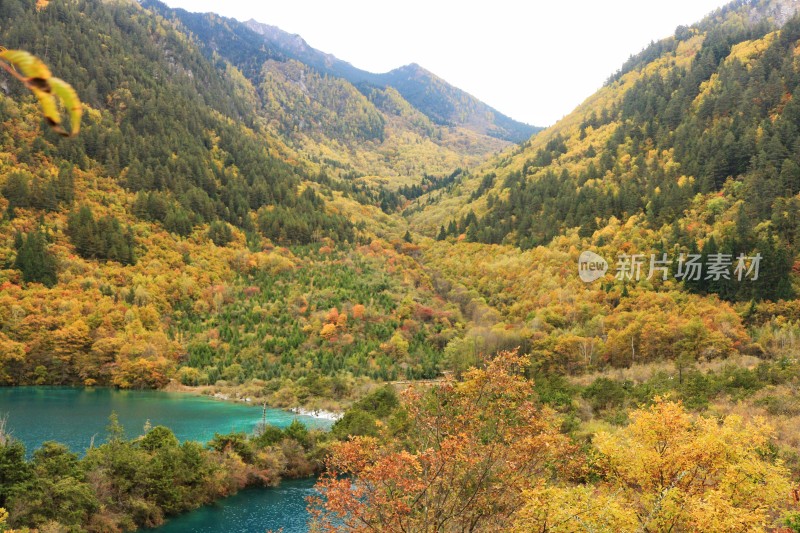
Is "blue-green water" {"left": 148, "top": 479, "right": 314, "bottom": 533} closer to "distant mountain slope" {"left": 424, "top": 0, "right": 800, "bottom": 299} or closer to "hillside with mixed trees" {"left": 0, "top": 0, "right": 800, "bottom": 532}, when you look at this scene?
"hillside with mixed trees" {"left": 0, "top": 0, "right": 800, "bottom": 532}

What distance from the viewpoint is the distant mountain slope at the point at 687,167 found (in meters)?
66.6

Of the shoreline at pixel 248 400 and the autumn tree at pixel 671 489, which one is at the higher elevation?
the autumn tree at pixel 671 489

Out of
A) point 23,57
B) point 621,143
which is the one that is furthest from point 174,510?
point 621,143

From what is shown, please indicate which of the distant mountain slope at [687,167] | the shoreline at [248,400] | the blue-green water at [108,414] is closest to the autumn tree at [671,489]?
the blue-green water at [108,414]

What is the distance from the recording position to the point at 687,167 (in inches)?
3354

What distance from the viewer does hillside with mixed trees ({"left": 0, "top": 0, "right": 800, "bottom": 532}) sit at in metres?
14.1

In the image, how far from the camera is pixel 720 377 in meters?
42.6

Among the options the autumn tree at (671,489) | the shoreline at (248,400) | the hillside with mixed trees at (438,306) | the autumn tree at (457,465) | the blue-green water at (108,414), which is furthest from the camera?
the shoreline at (248,400)

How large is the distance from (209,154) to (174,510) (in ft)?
354

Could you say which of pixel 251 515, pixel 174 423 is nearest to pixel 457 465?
pixel 251 515

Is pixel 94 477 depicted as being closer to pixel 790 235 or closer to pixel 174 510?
pixel 174 510

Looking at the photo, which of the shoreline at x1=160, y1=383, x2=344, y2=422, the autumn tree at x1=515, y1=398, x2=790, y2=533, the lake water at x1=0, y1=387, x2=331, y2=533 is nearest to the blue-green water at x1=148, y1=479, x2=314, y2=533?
the lake water at x1=0, y1=387, x2=331, y2=533

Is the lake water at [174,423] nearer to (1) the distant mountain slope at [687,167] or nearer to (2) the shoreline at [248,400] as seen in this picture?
(2) the shoreline at [248,400]

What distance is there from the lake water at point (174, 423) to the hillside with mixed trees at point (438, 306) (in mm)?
2111
